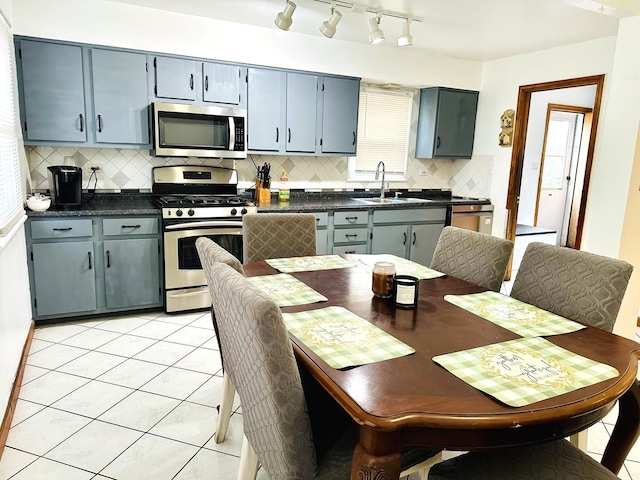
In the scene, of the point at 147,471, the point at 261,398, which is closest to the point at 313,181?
the point at 147,471

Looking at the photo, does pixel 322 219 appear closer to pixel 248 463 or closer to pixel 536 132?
pixel 248 463

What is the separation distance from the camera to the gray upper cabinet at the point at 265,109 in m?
3.79

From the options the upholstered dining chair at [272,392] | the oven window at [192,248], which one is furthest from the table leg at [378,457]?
the oven window at [192,248]

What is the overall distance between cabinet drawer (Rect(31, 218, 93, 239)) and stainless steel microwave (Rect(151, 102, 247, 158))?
766 millimetres

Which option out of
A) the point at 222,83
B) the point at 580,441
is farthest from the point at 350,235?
the point at 580,441

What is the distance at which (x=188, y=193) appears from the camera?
12.7ft

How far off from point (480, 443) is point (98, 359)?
2487 mm

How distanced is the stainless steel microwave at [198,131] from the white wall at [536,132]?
13.0 ft

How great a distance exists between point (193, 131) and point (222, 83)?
47 cm

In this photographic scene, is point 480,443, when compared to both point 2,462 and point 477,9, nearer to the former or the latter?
point 2,462

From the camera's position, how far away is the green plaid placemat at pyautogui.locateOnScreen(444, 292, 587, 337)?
152cm

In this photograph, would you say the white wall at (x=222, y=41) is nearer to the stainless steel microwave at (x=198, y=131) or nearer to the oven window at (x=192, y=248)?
the stainless steel microwave at (x=198, y=131)

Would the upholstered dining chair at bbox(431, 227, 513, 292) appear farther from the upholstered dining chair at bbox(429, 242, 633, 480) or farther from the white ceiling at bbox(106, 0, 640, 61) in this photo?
the white ceiling at bbox(106, 0, 640, 61)

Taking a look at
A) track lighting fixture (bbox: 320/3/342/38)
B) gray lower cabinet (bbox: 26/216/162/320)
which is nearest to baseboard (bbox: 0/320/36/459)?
gray lower cabinet (bbox: 26/216/162/320)
